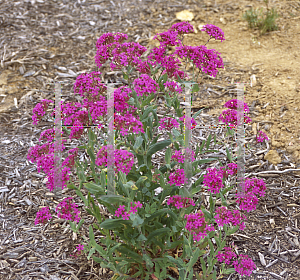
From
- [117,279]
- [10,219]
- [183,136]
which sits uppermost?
[183,136]

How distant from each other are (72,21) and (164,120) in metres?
6.07

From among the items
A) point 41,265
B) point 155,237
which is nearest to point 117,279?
point 155,237

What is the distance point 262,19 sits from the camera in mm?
7680

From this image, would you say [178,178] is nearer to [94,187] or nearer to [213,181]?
[213,181]

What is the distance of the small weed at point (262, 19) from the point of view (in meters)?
7.55

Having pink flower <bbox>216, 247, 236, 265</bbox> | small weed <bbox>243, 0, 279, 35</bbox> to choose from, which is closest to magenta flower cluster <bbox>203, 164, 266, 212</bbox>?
pink flower <bbox>216, 247, 236, 265</bbox>

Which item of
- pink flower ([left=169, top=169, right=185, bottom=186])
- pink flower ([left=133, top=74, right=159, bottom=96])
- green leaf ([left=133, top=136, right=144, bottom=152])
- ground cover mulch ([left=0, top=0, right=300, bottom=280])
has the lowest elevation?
ground cover mulch ([left=0, top=0, right=300, bottom=280])

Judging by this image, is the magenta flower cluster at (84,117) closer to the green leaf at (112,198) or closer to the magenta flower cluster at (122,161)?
the magenta flower cluster at (122,161)

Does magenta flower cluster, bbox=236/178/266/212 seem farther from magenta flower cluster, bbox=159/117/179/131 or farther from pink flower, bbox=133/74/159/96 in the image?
pink flower, bbox=133/74/159/96

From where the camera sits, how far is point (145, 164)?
10.1 ft

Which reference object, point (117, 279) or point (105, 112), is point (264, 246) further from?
point (105, 112)

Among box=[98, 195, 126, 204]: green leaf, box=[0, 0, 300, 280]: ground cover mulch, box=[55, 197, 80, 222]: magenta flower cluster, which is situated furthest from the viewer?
box=[0, 0, 300, 280]: ground cover mulch

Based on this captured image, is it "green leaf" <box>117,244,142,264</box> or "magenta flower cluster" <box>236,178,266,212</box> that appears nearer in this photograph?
"magenta flower cluster" <box>236,178,266,212</box>

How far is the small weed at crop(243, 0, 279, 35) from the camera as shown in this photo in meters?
7.55
